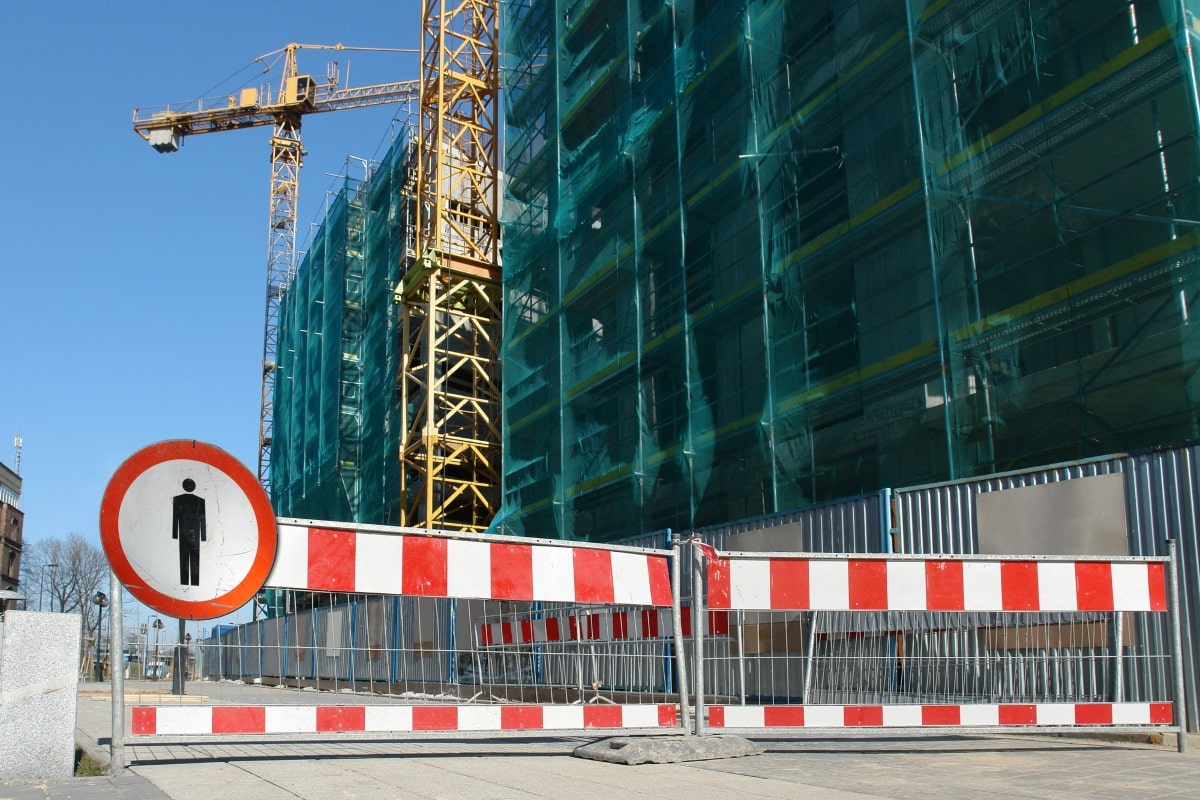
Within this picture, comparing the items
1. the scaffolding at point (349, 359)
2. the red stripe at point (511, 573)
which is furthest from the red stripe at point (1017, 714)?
the scaffolding at point (349, 359)

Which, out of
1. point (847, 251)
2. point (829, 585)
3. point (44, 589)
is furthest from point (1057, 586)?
point (44, 589)

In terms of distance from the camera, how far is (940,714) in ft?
23.4

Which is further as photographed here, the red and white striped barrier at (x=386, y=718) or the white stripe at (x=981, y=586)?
the white stripe at (x=981, y=586)

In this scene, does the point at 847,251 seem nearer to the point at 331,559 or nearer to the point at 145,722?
the point at 331,559

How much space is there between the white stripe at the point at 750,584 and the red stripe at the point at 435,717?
1.94m

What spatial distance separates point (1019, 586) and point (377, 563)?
437 centimetres

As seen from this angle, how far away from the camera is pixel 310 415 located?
4275 cm

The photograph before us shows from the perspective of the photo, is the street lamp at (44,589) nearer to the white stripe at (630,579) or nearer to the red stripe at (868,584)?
the white stripe at (630,579)

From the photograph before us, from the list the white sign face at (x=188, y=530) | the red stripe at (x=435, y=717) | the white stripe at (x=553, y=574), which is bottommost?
the red stripe at (x=435, y=717)

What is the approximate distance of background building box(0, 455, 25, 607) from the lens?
234 feet

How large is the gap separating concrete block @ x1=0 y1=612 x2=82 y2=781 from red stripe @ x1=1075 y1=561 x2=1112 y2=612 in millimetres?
6468

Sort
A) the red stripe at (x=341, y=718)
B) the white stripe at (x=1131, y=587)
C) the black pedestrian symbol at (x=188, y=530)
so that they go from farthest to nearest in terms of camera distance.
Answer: the white stripe at (x=1131, y=587) → the red stripe at (x=341, y=718) → the black pedestrian symbol at (x=188, y=530)

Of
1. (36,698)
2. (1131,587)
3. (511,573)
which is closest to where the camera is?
(36,698)

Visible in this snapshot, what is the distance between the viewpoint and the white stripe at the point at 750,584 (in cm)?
699
